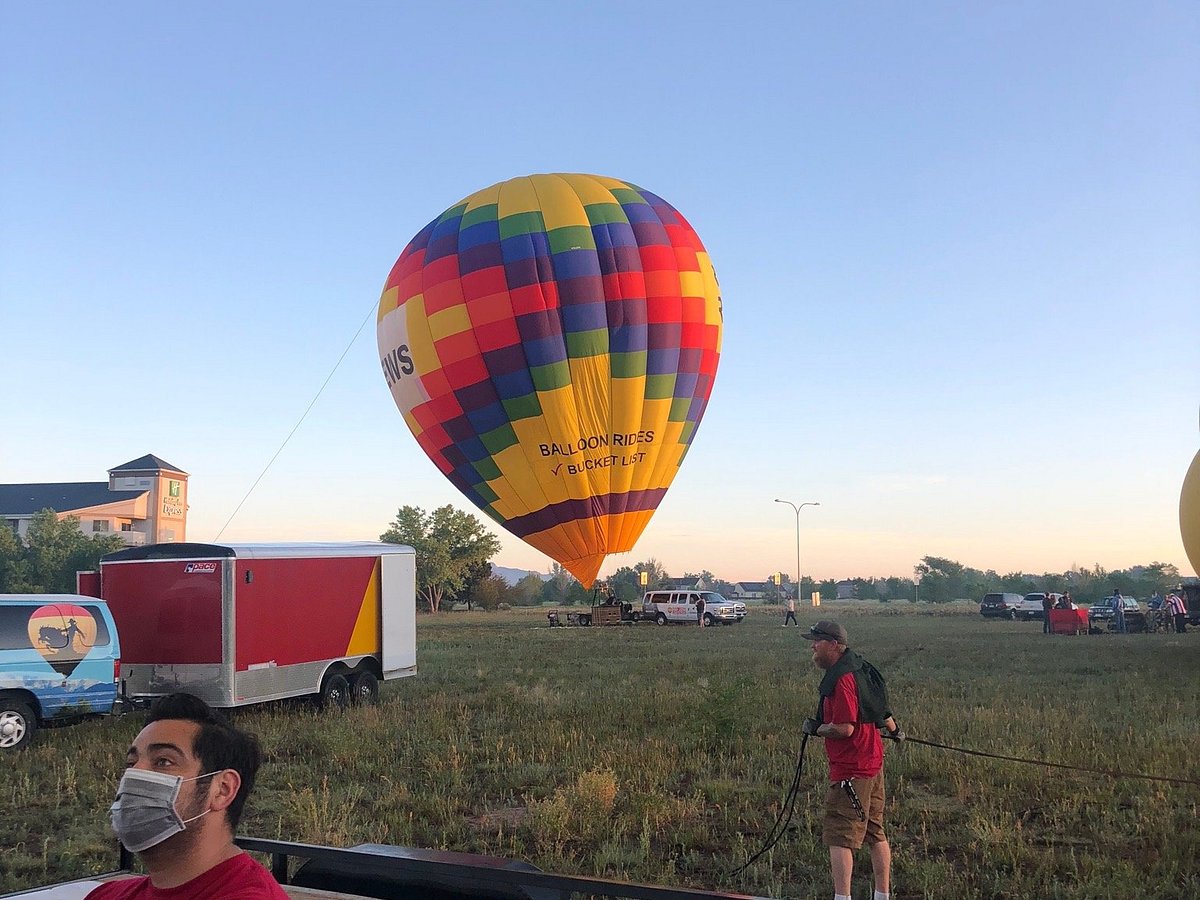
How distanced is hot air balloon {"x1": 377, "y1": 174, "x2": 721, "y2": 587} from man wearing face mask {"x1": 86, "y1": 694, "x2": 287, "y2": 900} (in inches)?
631

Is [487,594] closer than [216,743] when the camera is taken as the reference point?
No

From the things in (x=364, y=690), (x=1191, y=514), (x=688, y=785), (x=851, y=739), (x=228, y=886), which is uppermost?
(x=1191, y=514)

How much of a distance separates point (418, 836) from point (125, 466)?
116357 mm

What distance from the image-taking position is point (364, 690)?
613 inches

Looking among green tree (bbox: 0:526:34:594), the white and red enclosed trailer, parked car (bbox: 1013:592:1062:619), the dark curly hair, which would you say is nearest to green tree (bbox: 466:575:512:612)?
green tree (bbox: 0:526:34:594)

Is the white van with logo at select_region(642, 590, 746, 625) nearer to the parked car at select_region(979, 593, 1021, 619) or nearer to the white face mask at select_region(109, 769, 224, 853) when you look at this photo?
the parked car at select_region(979, 593, 1021, 619)

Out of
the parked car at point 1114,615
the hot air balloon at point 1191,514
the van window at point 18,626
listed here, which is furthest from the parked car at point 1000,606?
the van window at point 18,626

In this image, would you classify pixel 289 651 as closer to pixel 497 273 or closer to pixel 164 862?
pixel 497 273

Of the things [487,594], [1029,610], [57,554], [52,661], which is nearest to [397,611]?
[52,661]

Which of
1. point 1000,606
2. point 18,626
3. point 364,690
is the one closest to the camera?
point 18,626

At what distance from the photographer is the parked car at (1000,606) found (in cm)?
4903

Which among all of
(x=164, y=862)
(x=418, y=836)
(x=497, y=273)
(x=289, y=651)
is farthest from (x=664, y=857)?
(x=497, y=273)

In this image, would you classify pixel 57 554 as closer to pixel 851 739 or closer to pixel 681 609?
pixel 681 609

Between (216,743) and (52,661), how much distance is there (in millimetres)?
11029
